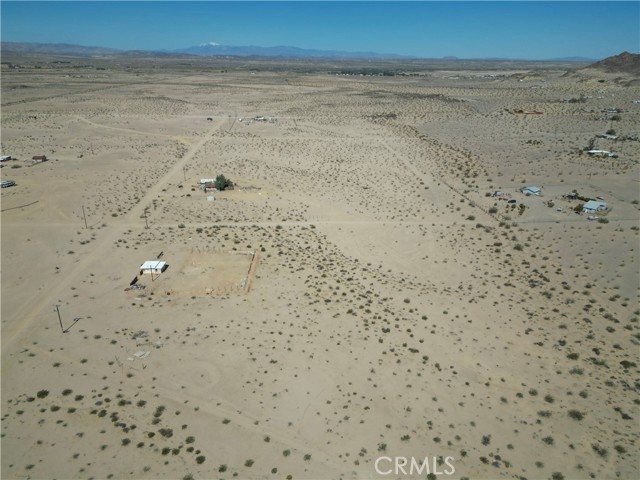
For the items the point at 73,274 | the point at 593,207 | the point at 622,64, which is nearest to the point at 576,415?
the point at 593,207

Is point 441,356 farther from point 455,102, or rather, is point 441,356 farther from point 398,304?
point 455,102

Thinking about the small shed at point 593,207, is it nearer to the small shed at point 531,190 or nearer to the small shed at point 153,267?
the small shed at point 531,190

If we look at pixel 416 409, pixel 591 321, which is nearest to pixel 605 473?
pixel 416 409

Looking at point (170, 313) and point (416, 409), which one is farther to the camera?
point (170, 313)

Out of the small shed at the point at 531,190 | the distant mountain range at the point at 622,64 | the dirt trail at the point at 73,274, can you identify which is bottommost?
the dirt trail at the point at 73,274

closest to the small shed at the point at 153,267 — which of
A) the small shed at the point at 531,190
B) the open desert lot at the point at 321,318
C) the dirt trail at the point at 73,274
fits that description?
the open desert lot at the point at 321,318
